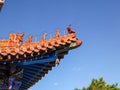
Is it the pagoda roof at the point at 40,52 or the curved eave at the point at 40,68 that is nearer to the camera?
the pagoda roof at the point at 40,52

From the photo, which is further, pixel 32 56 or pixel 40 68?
pixel 40 68

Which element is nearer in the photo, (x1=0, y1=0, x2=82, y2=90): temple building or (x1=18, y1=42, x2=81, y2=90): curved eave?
(x1=0, y1=0, x2=82, y2=90): temple building

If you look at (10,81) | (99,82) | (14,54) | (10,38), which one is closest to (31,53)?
(14,54)

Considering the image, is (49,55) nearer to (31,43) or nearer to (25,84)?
(31,43)

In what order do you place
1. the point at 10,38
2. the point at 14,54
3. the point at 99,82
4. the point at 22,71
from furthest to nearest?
the point at 99,82 < the point at 10,38 < the point at 22,71 < the point at 14,54

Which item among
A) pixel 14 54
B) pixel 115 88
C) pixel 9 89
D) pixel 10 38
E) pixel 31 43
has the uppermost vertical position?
pixel 115 88

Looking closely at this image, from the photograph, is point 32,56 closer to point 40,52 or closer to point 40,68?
point 40,52

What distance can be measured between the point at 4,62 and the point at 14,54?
476 millimetres

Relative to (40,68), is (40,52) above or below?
above

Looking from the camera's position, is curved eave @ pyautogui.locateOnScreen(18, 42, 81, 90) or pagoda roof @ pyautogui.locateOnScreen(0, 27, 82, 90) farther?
curved eave @ pyautogui.locateOnScreen(18, 42, 81, 90)

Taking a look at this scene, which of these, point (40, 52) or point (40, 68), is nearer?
point (40, 52)

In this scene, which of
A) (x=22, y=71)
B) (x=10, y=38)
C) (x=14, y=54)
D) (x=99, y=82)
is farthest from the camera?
(x=99, y=82)

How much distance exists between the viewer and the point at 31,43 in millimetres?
9852

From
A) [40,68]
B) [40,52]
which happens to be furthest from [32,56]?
[40,68]
